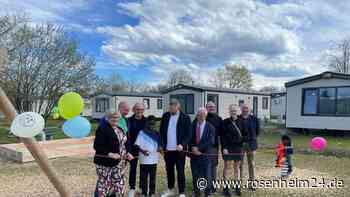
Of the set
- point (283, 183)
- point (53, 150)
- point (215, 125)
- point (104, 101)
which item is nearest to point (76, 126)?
point (215, 125)

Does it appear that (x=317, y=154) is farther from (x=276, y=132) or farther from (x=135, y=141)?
(x=135, y=141)

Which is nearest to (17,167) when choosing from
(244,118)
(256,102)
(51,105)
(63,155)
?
(63,155)

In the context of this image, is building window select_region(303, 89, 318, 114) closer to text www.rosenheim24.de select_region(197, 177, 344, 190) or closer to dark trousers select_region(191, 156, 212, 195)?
text www.rosenheim24.de select_region(197, 177, 344, 190)

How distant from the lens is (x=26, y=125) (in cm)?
245

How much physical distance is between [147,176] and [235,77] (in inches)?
1555

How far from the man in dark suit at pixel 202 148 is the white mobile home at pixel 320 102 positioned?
10.0m

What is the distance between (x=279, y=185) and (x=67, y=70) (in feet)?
36.4

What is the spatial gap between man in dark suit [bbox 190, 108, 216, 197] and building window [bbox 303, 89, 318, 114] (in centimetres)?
1026

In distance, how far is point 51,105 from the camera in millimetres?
13734

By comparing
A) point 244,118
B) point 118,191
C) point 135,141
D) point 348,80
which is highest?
point 348,80

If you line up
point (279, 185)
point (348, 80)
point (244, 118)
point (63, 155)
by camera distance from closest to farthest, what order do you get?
point (244, 118)
point (279, 185)
point (63, 155)
point (348, 80)

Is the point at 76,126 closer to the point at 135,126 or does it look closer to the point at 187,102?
the point at 135,126

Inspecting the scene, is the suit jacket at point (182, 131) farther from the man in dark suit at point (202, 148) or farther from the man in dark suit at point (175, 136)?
the man in dark suit at point (202, 148)

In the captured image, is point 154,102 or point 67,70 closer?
point 67,70
